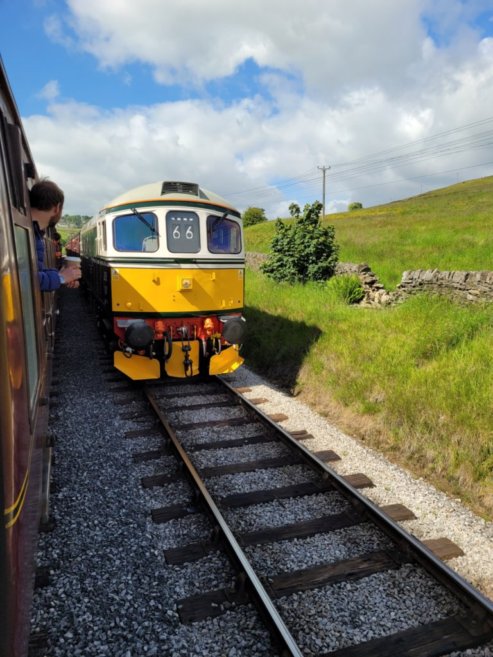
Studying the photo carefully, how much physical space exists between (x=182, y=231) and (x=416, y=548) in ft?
17.6

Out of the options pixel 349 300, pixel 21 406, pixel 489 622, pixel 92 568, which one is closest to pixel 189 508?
pixel 92 568

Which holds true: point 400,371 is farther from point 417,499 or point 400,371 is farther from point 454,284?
point 454,284

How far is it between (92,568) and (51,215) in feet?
9.46

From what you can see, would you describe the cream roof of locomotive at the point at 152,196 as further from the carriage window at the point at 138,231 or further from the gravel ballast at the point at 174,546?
the gravel ballast at the point at 174,546

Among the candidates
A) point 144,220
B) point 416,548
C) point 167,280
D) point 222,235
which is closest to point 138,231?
point 144,220

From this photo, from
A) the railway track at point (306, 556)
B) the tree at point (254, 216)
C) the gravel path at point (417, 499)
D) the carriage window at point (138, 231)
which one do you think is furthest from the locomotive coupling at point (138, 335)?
the tree at point (254, 216)

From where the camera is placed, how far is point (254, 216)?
236 ft

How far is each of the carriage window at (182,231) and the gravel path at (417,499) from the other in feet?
9.36

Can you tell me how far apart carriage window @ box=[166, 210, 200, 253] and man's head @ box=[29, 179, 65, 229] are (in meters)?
3.18

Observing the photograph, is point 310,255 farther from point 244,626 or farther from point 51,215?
point 244,626

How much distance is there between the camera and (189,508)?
4184 mm

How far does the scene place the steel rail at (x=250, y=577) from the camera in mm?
2652

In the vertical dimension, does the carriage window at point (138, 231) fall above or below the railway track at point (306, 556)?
above

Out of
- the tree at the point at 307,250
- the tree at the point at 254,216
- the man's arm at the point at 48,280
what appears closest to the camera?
the man's arm at the point at 48,280
